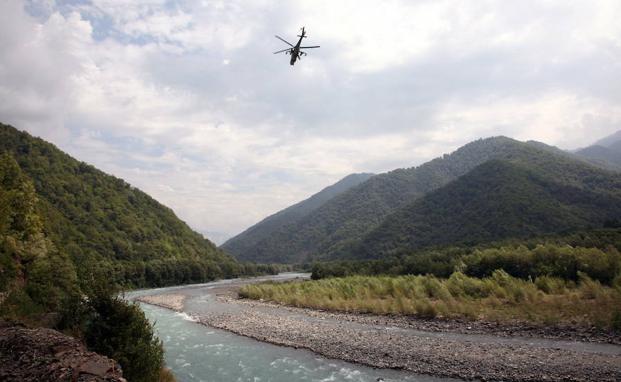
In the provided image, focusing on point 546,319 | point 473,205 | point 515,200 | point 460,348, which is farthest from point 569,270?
point 473,205

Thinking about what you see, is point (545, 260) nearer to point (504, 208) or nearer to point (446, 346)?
Result: point (446, 346)

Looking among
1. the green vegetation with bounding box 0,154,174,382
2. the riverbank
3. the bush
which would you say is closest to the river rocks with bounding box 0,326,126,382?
the bush

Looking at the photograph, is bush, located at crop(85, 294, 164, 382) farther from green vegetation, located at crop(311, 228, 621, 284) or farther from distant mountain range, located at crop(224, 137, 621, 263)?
distant mountain range, located at crop(224, 137, 621, 263)

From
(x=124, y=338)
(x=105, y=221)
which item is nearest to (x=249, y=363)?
(x=124, y=338)

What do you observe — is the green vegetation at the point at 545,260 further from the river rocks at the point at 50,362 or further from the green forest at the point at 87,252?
the river rocks at the point at 50,362

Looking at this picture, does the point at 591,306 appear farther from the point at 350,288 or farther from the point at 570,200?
the point at 570,200

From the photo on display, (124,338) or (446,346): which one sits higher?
(124,338)
